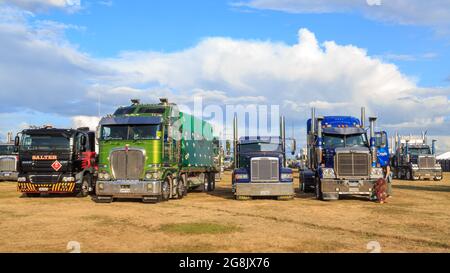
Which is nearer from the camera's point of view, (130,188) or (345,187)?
(130,188)

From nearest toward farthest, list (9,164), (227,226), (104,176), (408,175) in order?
(227,226)
(104,176)
(9,164)
(408,175)

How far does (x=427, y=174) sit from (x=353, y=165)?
25202 millimetres

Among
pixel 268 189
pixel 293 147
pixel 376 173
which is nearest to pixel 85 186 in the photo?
pixel 268 189

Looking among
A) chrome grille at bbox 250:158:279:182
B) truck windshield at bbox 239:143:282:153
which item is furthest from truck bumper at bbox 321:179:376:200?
truck windshield at bbox 239:143:282:153

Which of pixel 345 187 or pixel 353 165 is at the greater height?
pixel 353 165

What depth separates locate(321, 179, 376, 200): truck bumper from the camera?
2042 centimetres

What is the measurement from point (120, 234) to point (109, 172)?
8.11 metres

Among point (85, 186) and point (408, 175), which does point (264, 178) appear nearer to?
point (85, 186)

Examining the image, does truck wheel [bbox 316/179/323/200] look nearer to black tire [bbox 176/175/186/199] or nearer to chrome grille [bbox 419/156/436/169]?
black tire [bbox 176/175/186/199]

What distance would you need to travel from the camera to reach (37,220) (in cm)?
1454

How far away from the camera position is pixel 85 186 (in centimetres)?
2322

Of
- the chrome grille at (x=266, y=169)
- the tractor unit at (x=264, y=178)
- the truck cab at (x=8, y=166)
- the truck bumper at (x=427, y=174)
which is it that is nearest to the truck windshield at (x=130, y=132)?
the tractor unit at (x=264, y=178)

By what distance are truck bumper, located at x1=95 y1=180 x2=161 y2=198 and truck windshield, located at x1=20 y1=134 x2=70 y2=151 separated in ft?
12.3

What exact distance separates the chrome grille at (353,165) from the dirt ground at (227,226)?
4.41ft
